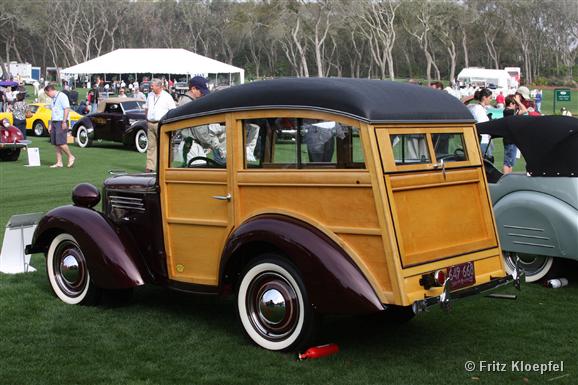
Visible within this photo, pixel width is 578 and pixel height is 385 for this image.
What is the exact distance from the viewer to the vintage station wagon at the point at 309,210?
4.82m

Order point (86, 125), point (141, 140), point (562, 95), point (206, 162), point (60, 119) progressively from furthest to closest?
point (562, 95) < point (86, 125) < point (141, 140) < point (60, 119) < point (206, 162)

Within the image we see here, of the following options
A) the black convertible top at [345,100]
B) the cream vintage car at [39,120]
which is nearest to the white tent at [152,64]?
the cream vintage car at [39,120]

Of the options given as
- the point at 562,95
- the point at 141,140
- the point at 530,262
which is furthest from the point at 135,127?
the point at 562,95

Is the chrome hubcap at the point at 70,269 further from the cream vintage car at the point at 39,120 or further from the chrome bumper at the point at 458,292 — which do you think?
the cream vintage car at the point at 39,120

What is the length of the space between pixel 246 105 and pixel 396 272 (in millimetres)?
1612

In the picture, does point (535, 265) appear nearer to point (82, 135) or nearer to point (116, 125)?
point (116, 125)

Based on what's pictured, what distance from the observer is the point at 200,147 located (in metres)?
5.87

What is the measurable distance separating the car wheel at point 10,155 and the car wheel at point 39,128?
273 inches

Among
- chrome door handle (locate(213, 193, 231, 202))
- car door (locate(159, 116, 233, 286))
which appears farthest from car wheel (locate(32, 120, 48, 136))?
chrome door handle (locate(213, 193, 231, 202))

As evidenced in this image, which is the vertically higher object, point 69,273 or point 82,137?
point 82,137

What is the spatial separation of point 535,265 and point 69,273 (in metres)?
4.31

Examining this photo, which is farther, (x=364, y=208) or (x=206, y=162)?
(x=206, y=162)

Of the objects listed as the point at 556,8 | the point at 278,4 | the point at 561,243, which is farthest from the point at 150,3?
the point at 561,243

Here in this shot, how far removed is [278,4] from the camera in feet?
270
